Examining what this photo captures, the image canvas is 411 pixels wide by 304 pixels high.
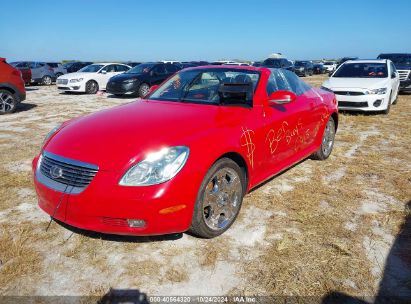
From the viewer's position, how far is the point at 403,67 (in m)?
15.7

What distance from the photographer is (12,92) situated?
10805 mm

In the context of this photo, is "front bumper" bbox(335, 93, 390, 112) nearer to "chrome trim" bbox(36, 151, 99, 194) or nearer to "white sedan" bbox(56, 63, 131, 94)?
"chrome trim" bbox(36, 151, 99, 194)

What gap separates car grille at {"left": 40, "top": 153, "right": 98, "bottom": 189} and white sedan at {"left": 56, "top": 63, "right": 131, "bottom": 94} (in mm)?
14679

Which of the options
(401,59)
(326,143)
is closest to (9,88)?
(326,143)

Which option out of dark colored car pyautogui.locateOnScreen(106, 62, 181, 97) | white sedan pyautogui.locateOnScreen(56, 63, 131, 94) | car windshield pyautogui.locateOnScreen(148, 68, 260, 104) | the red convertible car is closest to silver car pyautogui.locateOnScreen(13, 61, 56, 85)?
white sedan pyautogui.locateOnScreen(56, 63, 131, 94)

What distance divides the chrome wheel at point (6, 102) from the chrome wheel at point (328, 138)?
9609 millimetres

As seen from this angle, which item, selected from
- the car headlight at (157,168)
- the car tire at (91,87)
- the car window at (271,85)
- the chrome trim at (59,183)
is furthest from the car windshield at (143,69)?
the car headlight at (157,168)

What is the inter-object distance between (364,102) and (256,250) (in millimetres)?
7572

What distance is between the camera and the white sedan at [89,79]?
16688mm

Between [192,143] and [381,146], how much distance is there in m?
5.15

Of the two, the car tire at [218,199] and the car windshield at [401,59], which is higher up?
the car windshield at [401,59]

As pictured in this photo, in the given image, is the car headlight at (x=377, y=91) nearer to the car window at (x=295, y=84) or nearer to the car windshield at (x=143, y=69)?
the car window at (x=295, y=84)

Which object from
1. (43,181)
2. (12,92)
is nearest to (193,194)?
(43,181)

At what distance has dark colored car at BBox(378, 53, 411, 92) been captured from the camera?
14938 mm
